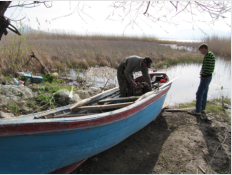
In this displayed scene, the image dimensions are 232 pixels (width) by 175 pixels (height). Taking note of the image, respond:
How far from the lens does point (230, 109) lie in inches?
213

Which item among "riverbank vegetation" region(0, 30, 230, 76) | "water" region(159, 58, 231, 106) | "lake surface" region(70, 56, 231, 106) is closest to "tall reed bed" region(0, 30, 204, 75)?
"riverbank vegetation" region(0, 30, 230, 76)

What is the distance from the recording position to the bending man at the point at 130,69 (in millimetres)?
3724

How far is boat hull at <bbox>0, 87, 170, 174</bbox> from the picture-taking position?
1.92 m

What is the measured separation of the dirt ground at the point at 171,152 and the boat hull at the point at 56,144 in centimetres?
39

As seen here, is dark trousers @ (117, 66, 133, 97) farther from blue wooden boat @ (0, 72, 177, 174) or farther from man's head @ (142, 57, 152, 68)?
blue wooden boat @ (0, 72, 177, 174)

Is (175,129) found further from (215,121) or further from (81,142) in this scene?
(81,142)

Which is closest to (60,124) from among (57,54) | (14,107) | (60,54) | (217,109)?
(14,107)

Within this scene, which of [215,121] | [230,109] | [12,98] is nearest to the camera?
[12,98]

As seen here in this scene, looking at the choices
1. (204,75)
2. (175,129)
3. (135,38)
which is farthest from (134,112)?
(135,38)

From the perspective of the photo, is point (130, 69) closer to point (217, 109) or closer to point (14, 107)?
point (14, 107)

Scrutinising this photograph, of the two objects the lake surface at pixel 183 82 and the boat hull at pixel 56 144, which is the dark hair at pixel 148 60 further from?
the lake surface at pixel 183 82

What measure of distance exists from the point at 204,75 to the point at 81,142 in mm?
3527

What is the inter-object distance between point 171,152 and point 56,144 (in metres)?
2.14

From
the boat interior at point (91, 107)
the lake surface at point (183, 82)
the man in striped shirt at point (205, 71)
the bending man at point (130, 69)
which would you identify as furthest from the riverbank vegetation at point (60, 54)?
the boat interior at point (91, 107)
